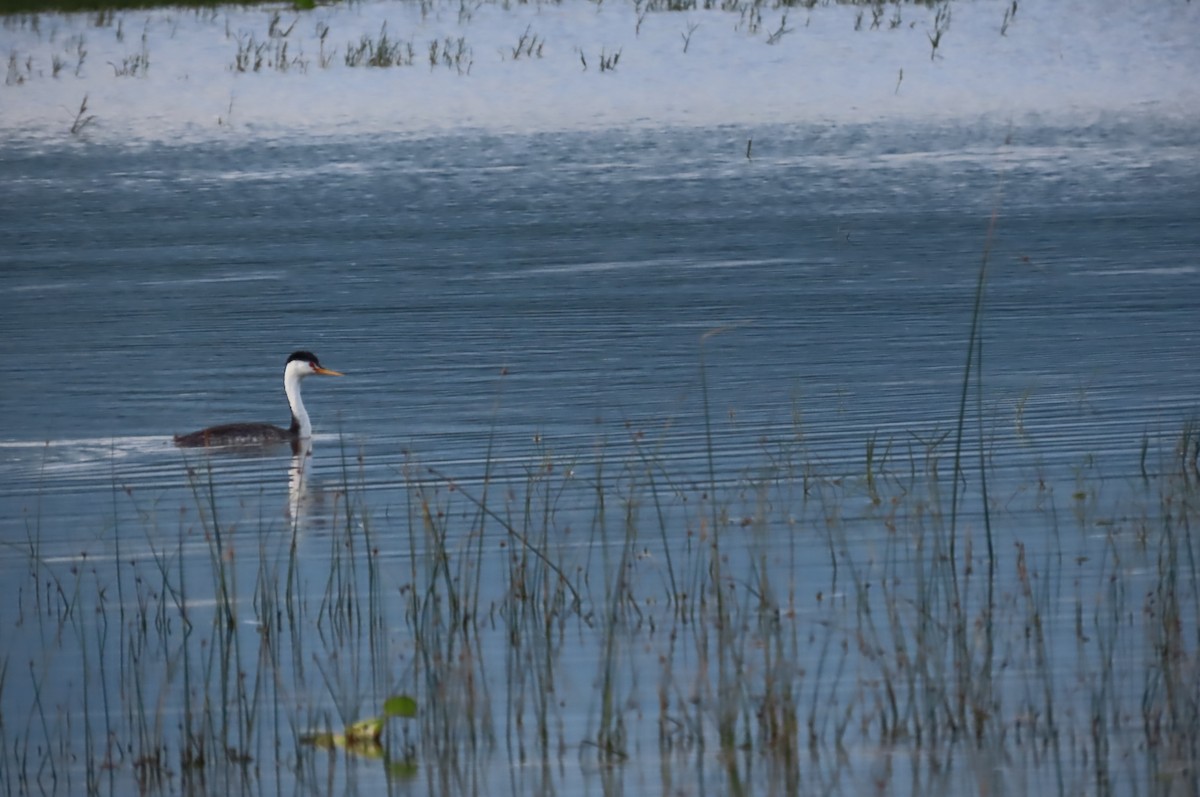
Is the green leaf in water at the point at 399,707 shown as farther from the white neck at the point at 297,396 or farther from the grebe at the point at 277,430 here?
the white neck at the point at 297,396

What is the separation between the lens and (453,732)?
698 cm

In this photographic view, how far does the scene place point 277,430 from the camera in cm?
1339

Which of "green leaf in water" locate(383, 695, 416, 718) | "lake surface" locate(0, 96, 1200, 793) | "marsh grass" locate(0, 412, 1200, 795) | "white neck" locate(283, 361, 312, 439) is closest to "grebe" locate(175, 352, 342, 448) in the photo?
"white neck" locate(283, 361, 312, 439)

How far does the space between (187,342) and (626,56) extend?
66.5 feet

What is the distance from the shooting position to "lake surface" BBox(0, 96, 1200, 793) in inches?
307

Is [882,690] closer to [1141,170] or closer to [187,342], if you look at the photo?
[187,342]

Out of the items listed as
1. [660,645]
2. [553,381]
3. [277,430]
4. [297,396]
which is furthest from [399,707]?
[553,381]

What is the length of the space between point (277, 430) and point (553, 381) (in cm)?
213

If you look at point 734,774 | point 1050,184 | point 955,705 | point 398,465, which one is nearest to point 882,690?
point 955,705

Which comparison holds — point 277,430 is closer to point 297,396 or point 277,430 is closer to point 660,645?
point 297,396

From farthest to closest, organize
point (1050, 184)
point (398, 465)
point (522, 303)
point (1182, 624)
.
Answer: point (1050, 184) → point (522, 303) → point (398, 465) → point (1182, 624)

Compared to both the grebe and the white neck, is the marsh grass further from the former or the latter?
the white neck

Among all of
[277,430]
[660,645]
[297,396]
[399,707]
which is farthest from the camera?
[297,396]

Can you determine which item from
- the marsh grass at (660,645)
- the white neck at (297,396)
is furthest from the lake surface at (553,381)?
the white neck at (297,396)
